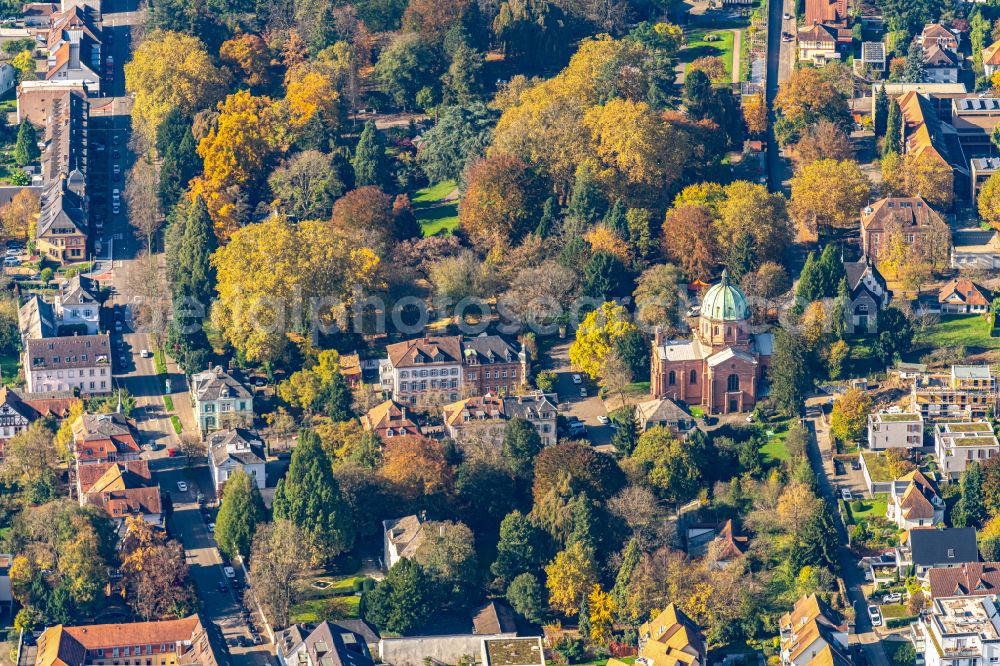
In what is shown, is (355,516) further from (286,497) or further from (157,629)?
(157,629)

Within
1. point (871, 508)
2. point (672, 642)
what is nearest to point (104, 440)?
point (672, 642)

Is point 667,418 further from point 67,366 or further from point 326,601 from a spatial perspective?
point 67,366

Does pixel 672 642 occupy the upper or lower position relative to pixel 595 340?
lower

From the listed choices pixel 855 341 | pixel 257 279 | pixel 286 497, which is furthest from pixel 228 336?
pixel 855 341

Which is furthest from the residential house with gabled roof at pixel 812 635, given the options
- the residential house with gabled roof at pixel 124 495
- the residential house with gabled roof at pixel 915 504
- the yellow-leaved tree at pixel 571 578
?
the residential house with gabled roof at pixel 124 495

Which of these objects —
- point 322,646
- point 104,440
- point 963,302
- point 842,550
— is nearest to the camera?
point 322,646

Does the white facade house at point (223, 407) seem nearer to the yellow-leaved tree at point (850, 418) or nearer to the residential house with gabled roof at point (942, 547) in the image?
the yellow-leaved tree at point (850, 418)
